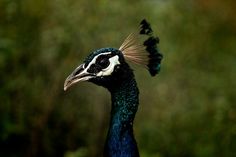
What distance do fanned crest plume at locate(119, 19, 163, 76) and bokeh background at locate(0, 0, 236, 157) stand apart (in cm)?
232

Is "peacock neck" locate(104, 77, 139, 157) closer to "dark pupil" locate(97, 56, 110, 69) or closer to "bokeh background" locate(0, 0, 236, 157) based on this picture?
"dark pupil" locate(97, 56, 110, 69)

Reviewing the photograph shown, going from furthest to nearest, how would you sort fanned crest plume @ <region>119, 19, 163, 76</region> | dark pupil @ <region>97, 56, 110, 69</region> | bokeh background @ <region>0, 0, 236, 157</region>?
bokeh background @ <region>0, 0, 236, 157</region>
fanned crest plume @ <region>119, 19, 163, 76</region>
dark pupil @ <region>97, 56, 110, 69</region>

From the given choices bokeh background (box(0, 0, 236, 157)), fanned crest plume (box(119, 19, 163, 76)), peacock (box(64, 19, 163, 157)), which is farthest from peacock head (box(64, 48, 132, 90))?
bokeh background (box(0, 0, 236, 157))

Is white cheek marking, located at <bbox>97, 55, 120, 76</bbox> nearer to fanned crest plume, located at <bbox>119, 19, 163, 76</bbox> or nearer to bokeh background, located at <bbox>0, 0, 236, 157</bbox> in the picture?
fanned crest plume, located at <bbox>119, 19, 163, 76</bbox>

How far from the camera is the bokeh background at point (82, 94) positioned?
291 inches

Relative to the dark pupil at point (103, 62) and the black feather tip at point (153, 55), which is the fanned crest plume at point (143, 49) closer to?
the black feather tip at point (153, 55)

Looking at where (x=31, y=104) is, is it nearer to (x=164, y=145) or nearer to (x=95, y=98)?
(x=95, y=98)

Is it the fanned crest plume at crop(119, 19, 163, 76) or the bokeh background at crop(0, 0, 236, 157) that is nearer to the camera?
the fanned crest plume at crop(119, 19, 163, 76)

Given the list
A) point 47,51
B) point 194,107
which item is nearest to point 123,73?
point 47,51

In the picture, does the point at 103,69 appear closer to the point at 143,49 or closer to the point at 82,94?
the point at 143,49

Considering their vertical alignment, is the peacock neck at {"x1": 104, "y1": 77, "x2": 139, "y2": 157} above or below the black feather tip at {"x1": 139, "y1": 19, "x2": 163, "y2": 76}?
below

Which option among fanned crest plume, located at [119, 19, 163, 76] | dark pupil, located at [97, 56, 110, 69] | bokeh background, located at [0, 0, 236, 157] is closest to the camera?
dark pupil, located at [97, 56, 110, 69]

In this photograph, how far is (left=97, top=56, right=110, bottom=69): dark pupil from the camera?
4602 mm

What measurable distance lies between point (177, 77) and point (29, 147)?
1.41 meters
